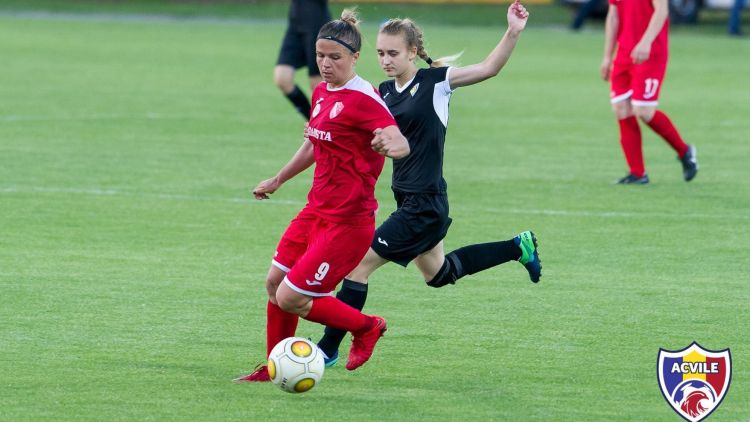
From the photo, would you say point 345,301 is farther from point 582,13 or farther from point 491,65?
point 582,13

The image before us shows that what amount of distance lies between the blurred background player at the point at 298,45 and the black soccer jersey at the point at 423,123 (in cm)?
844

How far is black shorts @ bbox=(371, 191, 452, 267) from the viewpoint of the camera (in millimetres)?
6980

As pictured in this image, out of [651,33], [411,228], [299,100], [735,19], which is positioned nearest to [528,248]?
[411,228]

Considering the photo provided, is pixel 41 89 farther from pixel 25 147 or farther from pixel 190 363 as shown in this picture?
pixel 190 363

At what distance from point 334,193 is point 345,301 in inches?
31.8

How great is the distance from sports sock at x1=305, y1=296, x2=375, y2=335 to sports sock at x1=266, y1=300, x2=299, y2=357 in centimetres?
13

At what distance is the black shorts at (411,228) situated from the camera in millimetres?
6980

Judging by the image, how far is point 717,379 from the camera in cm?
626

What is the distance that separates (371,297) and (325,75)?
2264 mm

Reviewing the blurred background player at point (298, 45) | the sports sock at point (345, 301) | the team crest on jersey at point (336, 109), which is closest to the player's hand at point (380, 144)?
the team crest on jersey at point (336, 109)

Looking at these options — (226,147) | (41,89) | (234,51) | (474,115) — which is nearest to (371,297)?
(226,147)

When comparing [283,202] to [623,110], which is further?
[623,110]

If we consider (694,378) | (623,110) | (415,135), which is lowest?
(623,110)

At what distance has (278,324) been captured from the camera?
21.7ft
